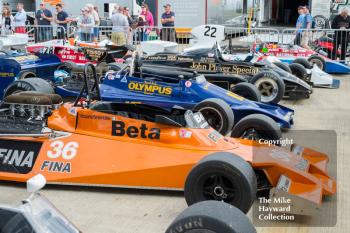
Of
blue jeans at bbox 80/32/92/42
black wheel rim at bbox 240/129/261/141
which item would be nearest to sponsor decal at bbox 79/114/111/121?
black wheel rim at bbox 240/129/261/141

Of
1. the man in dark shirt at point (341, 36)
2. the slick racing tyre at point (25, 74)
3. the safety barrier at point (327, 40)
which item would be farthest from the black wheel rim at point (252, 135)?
the man in dark shirt at point (341, 36)

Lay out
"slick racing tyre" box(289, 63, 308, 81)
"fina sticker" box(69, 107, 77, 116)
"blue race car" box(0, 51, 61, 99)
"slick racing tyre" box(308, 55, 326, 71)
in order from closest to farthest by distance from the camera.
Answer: "fina sticker" box(69, 107, 77, 116) < "blue race car" box(0, 51, 61, 99) < "slick racing tyre" box(289, 63, 308, 81) < "slick racing tyre" box(308, 55, 326, 71)

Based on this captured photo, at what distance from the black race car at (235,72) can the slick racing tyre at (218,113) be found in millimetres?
2065

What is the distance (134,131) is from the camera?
6.01 m

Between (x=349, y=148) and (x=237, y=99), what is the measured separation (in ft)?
6.12

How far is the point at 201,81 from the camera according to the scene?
8.74 m

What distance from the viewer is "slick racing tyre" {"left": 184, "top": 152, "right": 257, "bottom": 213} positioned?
4840 mm

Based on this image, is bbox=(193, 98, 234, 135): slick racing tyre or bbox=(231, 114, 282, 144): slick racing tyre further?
bbox=(193, 98, 234, 135): slick racing tyre

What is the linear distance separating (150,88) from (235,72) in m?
2.77

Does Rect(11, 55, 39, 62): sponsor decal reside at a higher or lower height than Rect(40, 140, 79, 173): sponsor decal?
higher

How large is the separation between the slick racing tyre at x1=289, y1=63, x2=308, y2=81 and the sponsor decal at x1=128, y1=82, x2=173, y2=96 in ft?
15.5

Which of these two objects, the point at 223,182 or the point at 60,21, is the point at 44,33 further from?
the point at 223,182

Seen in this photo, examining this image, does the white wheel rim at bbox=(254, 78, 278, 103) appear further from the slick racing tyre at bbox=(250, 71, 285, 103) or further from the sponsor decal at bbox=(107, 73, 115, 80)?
the sponsor decal at bbox=(107, 73, 115, 80)

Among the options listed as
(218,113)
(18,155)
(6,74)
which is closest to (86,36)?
(6,74)
